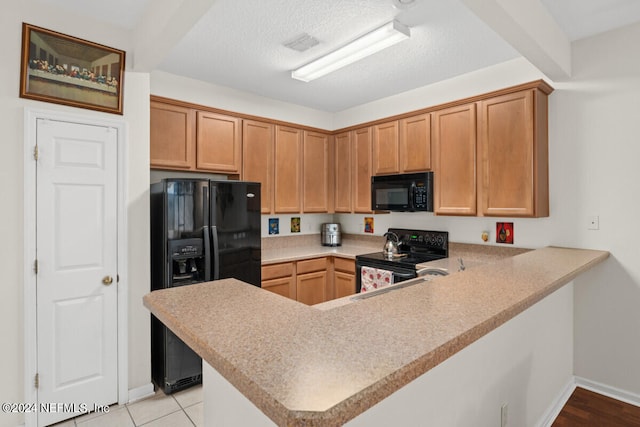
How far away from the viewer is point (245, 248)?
9.64 feet

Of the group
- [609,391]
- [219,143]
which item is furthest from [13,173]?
[609,391]

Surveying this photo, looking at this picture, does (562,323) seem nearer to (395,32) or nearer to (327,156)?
(395,32)

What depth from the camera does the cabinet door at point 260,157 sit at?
3.57m

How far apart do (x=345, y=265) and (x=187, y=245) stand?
181cm

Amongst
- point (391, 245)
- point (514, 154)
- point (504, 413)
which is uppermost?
point (514, 154)

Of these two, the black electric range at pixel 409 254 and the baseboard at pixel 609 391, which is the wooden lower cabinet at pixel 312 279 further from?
the baseboard at pixel 609 391

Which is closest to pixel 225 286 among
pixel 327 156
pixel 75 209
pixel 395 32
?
pixel 75 209

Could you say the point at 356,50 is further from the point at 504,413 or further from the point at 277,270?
the point at 504,413

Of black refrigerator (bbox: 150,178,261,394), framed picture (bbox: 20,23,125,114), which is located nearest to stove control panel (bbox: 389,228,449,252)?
black refrigerator (bbox: 150,178,261,394)

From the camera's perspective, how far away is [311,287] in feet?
12.5

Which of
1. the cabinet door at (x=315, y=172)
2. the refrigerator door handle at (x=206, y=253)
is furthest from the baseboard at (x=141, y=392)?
the cabinet door at (x=315, y=172)

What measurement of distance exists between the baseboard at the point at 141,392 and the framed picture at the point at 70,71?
2029 millimetres

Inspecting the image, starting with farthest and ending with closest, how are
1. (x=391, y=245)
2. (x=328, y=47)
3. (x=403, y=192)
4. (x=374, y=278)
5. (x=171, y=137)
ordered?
1. (x=391, y=245)
2. (x=403, y=192)
3. (x=374, y=278)
4. (x=171, y=137)
5. (x=328, y=47)

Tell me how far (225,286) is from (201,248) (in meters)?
1.36
